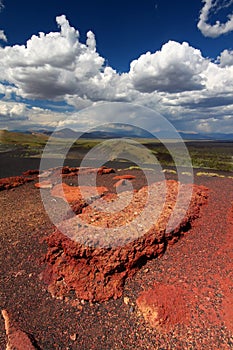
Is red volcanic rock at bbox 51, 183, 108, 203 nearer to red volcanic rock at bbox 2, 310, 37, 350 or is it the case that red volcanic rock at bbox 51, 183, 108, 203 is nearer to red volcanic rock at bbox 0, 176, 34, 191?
red volcanic rock at bbox 0, 176, 34, 191

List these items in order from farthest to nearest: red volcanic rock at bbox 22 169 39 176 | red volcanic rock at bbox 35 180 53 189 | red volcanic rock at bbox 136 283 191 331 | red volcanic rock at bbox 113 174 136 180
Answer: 1. red volcanic rock at bbox 22 169 39 176
2. red volcanic rock at bbox 113 174 136 180
3. red volcanic rock at bbox 35 180 53 189
4. red volcanic rock at bbox 136 283 191 331

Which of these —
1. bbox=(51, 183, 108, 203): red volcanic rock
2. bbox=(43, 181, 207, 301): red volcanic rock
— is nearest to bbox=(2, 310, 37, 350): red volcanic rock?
bbox=(43, 181, 207, 301): red volcanic rock

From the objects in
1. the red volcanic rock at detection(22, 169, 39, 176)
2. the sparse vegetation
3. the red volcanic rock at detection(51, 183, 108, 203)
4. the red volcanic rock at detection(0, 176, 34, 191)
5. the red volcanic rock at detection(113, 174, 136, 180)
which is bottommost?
the sparse vegetation

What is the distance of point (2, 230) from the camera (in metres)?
9.95

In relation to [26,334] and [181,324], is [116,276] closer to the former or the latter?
[181,324]

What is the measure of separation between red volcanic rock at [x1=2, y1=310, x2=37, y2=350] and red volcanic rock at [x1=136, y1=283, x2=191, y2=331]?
104 inches

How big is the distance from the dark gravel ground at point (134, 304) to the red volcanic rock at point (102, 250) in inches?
10.4

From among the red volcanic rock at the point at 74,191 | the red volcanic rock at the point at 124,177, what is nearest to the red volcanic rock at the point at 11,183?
the red volcanic rock at the point at 74,191

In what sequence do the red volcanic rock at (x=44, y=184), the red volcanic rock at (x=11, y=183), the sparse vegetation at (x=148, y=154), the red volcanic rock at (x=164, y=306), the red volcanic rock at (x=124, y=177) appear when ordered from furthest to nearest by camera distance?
1. the sparse vegetation at (x=148, y=154)
2. the red volcanic rock at (x=124, y=177)
3. the red volcanic rock at (x=44, y=184)
4. the red volcanic rock at (x=11, y=183)
5. the red volcanic rock at (x=164, y=306)

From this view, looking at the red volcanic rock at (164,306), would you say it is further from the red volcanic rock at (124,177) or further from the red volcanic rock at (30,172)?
the red volcanic rock at (30,172)

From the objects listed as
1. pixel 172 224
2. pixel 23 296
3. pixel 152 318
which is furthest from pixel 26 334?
pixel 172 224

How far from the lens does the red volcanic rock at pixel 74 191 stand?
580 inches

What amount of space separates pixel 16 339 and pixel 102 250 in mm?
2724

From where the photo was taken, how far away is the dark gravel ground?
509cm
